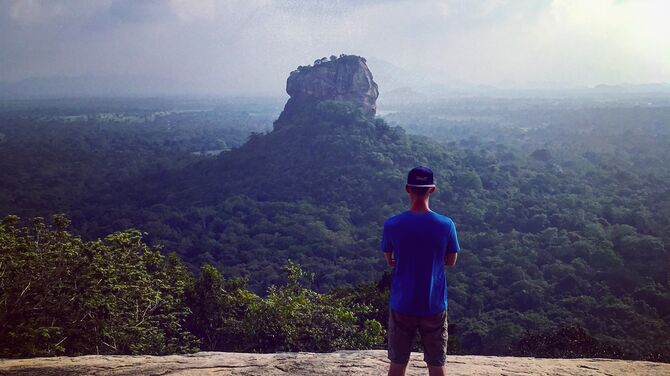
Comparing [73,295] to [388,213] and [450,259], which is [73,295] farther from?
[388,213]

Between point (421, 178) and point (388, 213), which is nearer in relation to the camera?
point (421, 178)

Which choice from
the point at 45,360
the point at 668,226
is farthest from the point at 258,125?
the point at 45,360

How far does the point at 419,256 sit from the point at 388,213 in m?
42.3

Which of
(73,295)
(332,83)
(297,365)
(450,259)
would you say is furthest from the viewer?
(332,83)

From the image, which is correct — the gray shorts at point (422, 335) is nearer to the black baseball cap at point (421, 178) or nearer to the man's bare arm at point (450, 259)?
the man's bare arm at point (450, 259)

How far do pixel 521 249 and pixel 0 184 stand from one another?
5469cm

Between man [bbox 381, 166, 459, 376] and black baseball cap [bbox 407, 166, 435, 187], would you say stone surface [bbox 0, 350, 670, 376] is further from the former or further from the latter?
black baseball cap [bbox 407, 166, 435, 187]

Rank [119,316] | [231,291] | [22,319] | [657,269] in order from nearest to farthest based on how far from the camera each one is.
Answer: [22,319] < [119,316] < [231,291] < [657,269]

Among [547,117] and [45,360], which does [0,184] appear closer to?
[45,360]

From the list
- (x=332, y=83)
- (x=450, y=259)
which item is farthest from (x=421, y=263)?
(x=332, y=83)

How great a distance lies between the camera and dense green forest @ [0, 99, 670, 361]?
81.4 feet

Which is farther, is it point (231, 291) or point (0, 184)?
point (0, 184)

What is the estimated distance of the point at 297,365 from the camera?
17.0ft

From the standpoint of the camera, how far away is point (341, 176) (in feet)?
177
